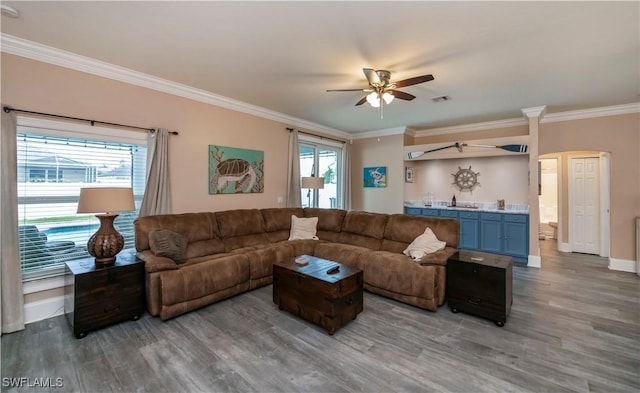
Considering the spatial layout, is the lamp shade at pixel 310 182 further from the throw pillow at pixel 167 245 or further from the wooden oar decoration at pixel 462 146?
the throw pillow at pixel 167 245

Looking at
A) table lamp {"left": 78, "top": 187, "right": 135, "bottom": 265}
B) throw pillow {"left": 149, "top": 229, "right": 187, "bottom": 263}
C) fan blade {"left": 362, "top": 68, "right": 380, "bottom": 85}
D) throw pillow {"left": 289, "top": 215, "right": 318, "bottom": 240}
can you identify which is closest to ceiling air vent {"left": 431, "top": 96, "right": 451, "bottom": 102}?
fan blade {"left": 362, "top": 68, "right": 380, "bottom": 85}

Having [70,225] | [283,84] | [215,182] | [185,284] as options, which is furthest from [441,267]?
[70,225]

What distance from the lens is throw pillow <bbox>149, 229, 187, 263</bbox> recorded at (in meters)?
3.08

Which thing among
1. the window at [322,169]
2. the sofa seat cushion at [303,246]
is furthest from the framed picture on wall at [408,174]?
the sofa seat cushion at [303,246]

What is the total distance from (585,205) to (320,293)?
21.3 feet

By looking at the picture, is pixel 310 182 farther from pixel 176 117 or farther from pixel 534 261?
pixel 534 261

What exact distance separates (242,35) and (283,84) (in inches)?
49.1

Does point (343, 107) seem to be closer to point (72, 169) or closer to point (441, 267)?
point (441, 267)

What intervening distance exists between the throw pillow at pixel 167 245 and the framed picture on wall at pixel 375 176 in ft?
15.7

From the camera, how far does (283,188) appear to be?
18.1 ft

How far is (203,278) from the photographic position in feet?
10.1

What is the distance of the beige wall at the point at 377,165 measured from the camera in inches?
259

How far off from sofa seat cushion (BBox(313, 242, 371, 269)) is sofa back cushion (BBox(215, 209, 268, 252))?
3.05 feet

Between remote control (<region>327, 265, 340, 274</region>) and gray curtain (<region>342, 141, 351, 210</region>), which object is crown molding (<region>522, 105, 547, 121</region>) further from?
remote control (<region>327, 265, 340, 274</region>)
